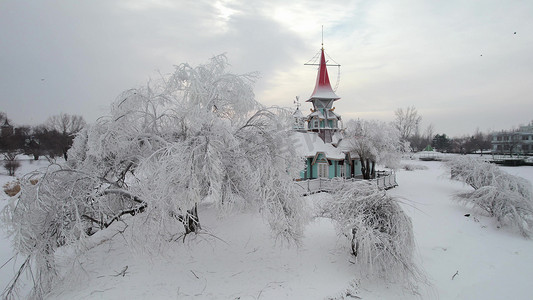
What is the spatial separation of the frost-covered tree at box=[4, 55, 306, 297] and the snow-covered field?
3.04ft

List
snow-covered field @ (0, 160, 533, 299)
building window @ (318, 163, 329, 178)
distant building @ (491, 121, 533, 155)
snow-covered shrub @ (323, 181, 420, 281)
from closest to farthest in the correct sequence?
snow-covered field @ (0, 160, 533, 299), snow-covered shrub @ (323, 181, 420, 281), building window @ (318, 163, 329, 178), distant building @ (491, 121, 533, 155)

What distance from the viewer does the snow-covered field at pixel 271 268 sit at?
6.65 meters

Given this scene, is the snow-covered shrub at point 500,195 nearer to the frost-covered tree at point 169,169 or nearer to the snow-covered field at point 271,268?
the snow-covered field at point 271,268

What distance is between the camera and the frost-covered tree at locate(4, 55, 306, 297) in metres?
5.89

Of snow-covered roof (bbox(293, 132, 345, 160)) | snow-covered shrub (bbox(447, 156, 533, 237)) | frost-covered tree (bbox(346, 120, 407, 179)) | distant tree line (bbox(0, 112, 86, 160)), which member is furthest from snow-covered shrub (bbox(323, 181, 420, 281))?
distant tree line (bbox(0, 112, 86, 160))

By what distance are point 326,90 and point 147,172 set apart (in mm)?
19532

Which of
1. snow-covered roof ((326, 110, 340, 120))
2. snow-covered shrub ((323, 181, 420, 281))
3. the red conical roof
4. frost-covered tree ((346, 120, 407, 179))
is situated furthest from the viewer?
the red conical roof

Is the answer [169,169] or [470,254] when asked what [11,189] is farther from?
[470,254]

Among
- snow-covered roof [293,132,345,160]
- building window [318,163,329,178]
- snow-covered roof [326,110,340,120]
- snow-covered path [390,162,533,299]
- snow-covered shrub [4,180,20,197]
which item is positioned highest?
snow-covered roof [326,110,340,120]

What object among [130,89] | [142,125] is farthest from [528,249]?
[130,89]

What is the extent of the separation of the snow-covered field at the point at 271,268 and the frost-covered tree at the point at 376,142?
9344 mm

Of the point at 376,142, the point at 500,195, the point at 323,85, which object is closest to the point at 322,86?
the point at 323,85

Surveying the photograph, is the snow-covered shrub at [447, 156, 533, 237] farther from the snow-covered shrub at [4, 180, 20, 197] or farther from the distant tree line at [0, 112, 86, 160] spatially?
the distant tree line at [0, 112, 86, 160]

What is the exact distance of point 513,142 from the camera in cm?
4822
